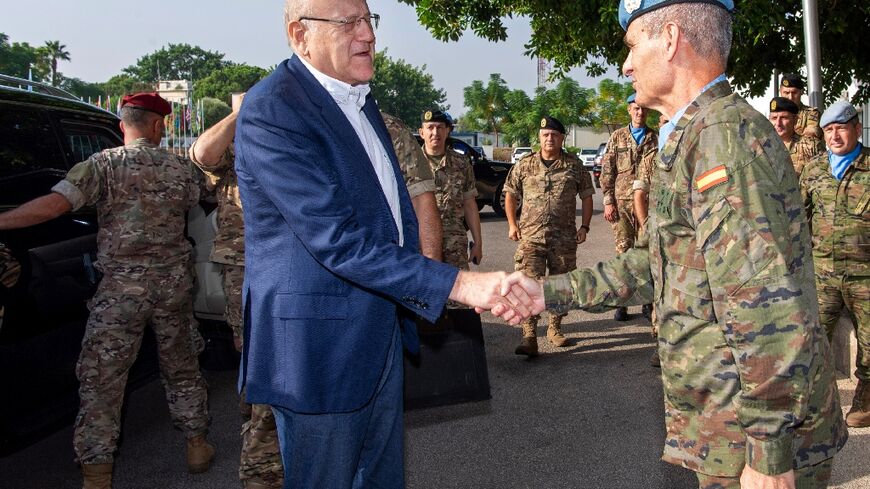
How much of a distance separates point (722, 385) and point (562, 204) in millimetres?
5113

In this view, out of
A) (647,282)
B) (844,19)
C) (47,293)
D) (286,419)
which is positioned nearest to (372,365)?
(286,419)

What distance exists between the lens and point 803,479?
194 centimetres

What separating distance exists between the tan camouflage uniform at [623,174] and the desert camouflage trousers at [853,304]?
259 cm

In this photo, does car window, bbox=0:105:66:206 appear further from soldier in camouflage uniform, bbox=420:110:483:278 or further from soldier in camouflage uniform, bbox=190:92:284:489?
soldier in camouflage uniform, bbox=420:110:483:278

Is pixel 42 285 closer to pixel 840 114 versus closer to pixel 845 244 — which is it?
pixel 845 244

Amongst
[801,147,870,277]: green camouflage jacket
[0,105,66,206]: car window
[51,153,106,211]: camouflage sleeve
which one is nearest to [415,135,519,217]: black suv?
[801,147,870,277]: green camouflage jacket

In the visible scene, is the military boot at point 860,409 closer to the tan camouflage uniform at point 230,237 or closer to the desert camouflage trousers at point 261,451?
the desert camouflage trousers at point 261,451

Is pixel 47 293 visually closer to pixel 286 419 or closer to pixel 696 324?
pixel 286 419

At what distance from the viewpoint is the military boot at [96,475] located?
3.74m

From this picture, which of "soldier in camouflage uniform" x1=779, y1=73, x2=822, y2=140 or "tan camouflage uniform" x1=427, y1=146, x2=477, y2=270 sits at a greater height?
"soldier in camouflage uniform" x1=779, y1=73, x2=822, y2=140

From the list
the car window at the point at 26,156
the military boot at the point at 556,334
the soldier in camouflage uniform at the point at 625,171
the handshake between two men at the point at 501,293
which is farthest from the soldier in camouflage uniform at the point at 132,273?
the soldier in camouflage uniform at the point at 625,171

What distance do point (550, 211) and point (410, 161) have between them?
3688 mm

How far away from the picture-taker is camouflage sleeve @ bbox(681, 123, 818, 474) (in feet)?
5.62

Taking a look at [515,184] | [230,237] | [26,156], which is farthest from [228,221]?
[515,184]
